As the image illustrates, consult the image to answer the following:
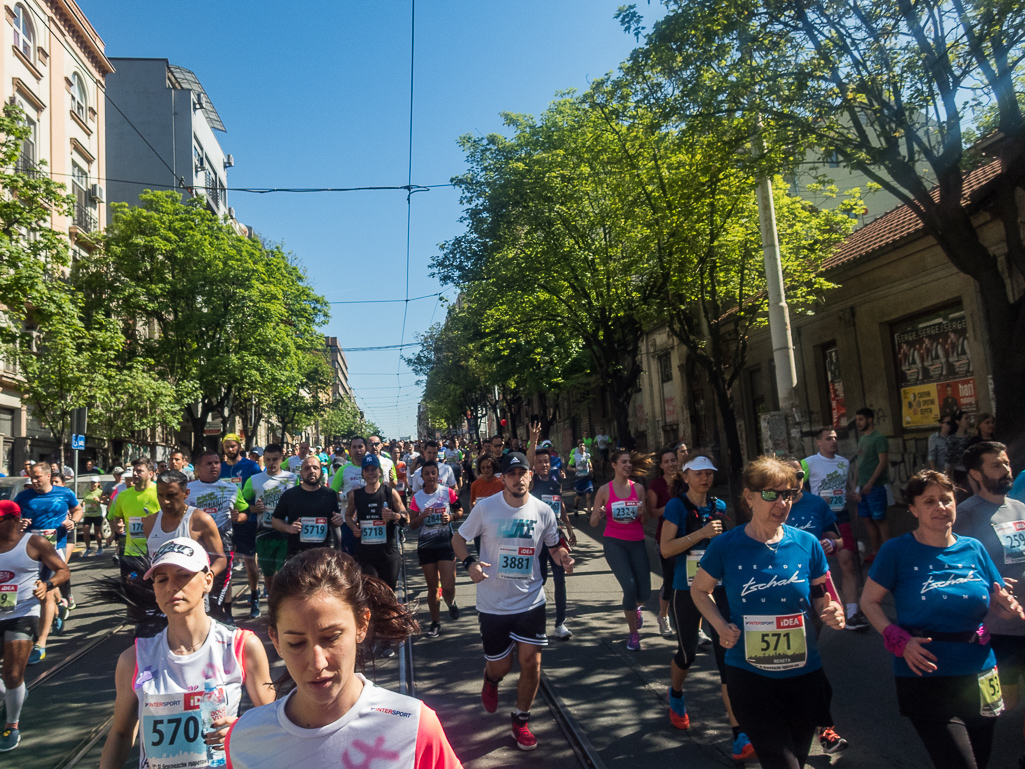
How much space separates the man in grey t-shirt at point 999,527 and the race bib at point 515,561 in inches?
102

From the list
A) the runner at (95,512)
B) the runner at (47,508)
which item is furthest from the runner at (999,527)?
the runner at (95,512)

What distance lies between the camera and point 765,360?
21391mm

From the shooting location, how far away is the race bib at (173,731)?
9.20 ft

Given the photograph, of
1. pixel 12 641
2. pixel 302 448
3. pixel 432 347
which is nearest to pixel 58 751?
pixel 12 641

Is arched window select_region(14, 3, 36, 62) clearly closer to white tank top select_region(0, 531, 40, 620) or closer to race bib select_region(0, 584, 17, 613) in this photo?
white tank top select_region(0, 531, 40, 620)

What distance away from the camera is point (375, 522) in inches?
329

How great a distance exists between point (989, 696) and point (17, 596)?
5640 millimetres

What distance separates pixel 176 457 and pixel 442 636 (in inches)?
238

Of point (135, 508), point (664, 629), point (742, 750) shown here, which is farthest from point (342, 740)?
point (135, 508)

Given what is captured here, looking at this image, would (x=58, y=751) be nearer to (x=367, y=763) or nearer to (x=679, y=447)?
(x=367, y=763)

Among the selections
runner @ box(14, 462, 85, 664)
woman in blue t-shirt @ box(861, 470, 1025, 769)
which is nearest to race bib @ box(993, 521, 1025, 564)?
woman in blue t-shirt @ box(861, 470, 1025, 769)

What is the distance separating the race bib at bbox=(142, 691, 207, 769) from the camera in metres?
2.80

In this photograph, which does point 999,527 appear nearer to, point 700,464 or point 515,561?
point 700,464

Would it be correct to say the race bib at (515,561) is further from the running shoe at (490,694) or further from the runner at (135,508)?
the runner at (135,508)
